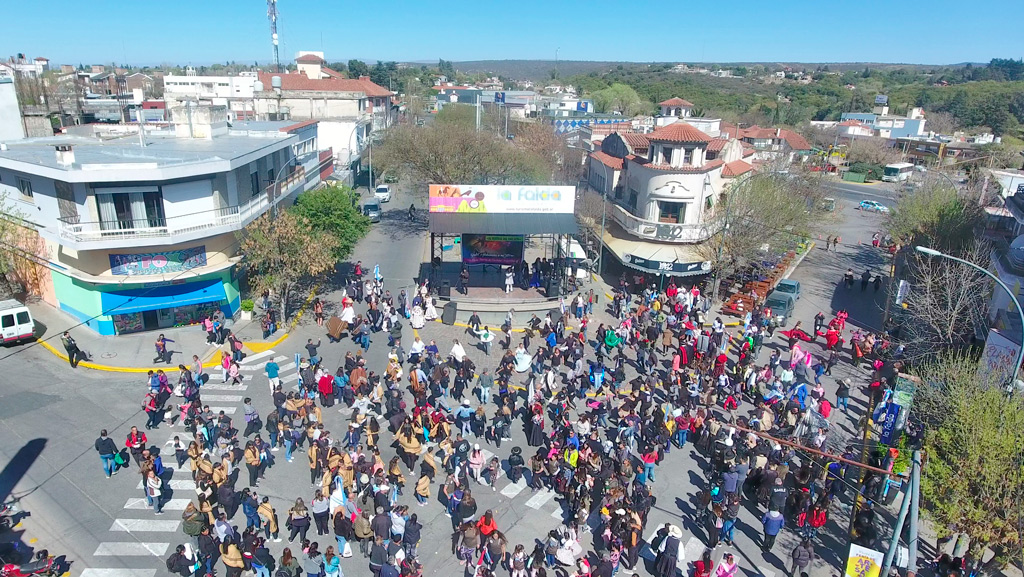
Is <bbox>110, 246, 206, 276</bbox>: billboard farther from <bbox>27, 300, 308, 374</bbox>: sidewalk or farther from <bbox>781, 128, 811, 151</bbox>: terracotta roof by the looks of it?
<bbox>781, 128, 811, 151</bbox>: terracotta roof

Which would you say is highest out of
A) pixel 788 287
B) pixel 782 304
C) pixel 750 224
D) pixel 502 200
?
pixel 502 200

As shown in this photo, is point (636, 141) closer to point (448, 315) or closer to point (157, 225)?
point (448, 315)

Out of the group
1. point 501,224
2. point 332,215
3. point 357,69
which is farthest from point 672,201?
point 357,69

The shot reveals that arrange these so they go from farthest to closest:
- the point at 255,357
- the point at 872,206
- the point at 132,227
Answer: the point at 872,206, the point at 255,357, the point at 132,227

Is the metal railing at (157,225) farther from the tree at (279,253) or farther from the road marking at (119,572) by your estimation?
the road marking at (119,572)

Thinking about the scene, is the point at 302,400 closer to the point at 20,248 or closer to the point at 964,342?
the point at 20,248

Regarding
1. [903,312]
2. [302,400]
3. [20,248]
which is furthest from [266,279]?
[903,312]

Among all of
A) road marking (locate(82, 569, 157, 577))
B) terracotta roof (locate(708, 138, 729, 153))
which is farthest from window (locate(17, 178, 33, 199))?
terracotta roof (locate(708, 138, 729, 153))
